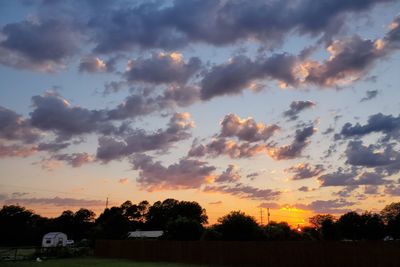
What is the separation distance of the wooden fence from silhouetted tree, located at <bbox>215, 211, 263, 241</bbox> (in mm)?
12142

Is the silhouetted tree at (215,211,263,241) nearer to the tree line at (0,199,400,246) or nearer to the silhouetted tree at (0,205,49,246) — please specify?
the tree line at (0,199,400,246)

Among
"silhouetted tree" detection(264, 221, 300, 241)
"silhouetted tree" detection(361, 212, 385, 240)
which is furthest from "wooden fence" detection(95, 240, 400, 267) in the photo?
"silhouetted tree" detection(361, 212, 385, 240)

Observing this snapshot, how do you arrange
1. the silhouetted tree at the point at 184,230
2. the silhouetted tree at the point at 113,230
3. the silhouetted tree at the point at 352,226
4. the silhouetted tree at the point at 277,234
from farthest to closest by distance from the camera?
1. the silhouetted tree at the point at 352,226
2. the silhouetted tree at the point at 113,230
3. the silhouetted tree at the point at 277,234
4. the silhouetted tree at the point at 184,230

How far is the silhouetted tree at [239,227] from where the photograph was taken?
54.0 metres

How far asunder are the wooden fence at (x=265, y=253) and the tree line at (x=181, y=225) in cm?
1151

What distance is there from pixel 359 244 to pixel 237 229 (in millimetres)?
26877

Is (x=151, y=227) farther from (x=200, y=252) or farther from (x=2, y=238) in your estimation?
(x=200, y=252)

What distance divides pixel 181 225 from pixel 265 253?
25981 mm

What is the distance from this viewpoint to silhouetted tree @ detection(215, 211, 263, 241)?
54000 millimetres

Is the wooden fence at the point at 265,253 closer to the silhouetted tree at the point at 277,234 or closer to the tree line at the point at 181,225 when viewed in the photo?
the tree line at the point at 181,225

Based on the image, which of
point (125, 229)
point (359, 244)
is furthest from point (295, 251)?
point (125, 229)

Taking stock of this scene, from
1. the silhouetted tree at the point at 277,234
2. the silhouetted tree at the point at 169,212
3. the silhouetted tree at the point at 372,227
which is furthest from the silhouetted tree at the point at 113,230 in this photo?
the silhouetted tree at the point at 372,227

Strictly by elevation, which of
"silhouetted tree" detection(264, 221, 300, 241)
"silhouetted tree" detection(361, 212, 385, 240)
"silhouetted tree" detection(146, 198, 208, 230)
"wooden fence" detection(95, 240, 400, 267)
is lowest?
"wooden fence" detection(95, 240, 400, 267)

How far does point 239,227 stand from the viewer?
5400cm
